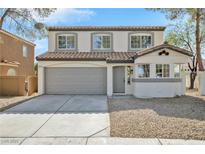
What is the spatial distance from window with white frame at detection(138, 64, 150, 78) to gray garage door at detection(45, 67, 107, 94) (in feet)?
10.3

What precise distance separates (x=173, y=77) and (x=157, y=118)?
7275 millimetres

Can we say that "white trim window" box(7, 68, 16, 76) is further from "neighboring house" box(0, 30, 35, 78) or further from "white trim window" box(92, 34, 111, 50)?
"white trim window" box(92, 34, 111, 50)

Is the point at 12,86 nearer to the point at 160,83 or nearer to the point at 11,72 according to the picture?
the point at 11,72

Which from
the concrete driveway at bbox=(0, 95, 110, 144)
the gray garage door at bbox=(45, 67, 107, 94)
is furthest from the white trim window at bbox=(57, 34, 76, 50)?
the concrete driveway at bbox=(0, 95, 110, 144)

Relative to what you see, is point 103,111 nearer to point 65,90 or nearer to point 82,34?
point 65,90

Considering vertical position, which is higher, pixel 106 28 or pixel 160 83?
pixel 106 28

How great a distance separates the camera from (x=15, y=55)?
22953mm

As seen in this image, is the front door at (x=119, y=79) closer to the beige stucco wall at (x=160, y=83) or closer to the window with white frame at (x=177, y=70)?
the beige stucco wall at (x=160, y=83)

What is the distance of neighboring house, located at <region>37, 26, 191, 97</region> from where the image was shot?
14.7 m

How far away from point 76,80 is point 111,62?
132 inches

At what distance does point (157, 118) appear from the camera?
8.15m

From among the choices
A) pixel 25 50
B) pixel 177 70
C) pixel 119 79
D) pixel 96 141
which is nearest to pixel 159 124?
pixel 96 141

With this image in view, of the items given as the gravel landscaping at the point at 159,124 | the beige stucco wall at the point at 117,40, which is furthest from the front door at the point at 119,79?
the gravel landscaping at the point at 159,124

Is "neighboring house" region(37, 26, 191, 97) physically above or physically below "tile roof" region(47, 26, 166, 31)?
below
